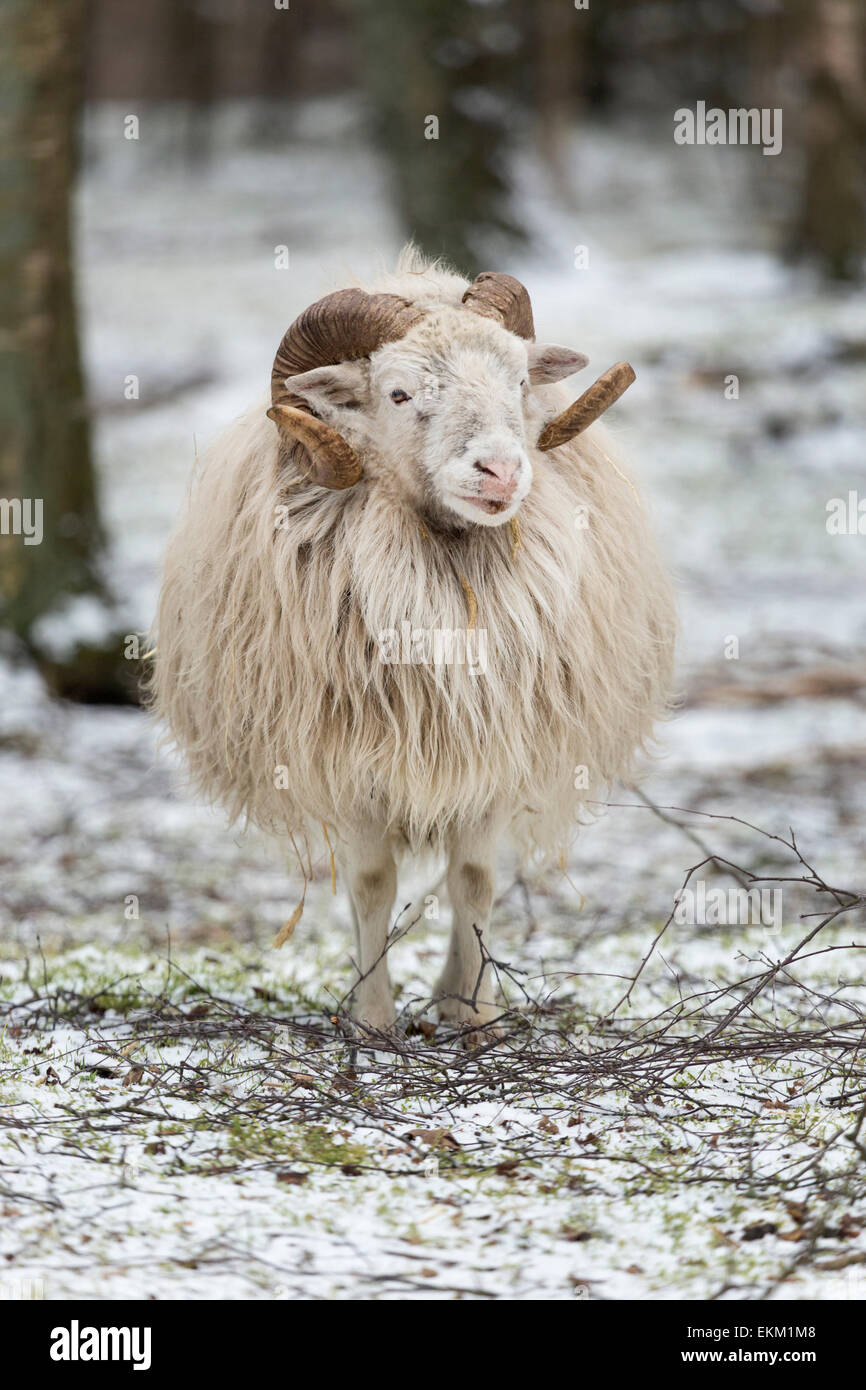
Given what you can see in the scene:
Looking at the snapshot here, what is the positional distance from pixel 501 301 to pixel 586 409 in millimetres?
401

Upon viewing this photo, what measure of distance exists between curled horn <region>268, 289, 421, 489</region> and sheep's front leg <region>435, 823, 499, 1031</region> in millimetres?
1184

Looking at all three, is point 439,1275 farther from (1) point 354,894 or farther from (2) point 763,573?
(2) point 763,573

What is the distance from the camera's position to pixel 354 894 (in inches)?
182

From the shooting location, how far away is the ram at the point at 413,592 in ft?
13.6

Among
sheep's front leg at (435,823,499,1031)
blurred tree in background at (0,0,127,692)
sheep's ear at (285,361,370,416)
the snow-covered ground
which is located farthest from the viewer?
blurred tree in background at (0,0,127,692)

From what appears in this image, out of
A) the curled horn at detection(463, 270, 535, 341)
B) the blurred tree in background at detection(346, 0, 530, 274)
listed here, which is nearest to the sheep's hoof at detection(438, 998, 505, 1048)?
the curled horn at detection(463, 270, 535, 341)

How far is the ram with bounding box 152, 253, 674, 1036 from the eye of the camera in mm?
4141

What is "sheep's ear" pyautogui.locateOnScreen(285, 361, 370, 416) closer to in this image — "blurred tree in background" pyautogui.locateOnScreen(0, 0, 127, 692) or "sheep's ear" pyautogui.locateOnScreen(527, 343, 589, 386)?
"sheep's ear" pyautogui.locateOnScreen(527, 343, 589, 386)

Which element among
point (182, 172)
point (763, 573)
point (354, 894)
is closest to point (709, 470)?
point (763, 573)

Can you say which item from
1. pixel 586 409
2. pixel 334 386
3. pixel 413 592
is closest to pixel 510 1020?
pixel 413 592

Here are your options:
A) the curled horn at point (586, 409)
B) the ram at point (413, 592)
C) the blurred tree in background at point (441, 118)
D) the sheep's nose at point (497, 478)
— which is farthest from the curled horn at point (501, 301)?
the blurred tree in background at point (441, 118)

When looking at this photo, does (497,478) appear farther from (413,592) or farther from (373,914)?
(373,914)

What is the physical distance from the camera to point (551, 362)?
177 inches

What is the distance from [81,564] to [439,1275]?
6.05 m
